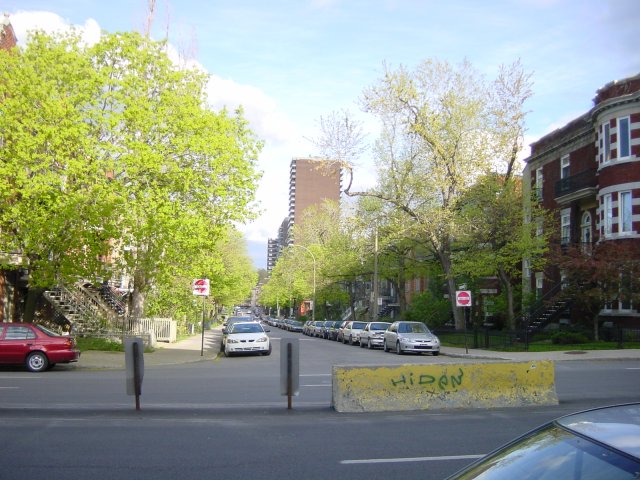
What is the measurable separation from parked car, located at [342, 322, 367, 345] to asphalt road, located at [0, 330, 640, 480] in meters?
23.8

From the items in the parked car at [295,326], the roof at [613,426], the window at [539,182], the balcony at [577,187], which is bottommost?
the parked car at [295,326]

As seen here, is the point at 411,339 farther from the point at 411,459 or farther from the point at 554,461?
the point at 554,461

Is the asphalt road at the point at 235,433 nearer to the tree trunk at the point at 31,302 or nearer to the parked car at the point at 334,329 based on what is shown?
the tree trunk at the point at 31,302

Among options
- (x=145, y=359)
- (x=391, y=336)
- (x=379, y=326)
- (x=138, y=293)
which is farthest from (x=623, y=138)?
(x=138, y=293)

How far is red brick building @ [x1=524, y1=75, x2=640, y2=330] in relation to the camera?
100ft

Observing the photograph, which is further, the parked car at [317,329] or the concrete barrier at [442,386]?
the parked car at [317,329]

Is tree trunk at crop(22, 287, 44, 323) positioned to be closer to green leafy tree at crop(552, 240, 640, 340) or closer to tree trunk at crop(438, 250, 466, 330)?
tree trunk at crop(438, 250, 466, 330)

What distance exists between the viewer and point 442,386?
35.5 feet

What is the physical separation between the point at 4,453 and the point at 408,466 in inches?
196

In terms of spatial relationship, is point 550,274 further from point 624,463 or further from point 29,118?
point 624,463

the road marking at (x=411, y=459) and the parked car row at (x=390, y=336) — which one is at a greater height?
the road marking at (x=411, y=459)

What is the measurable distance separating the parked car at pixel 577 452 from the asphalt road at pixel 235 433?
12.6ft

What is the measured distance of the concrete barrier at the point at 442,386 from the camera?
34.7 ft

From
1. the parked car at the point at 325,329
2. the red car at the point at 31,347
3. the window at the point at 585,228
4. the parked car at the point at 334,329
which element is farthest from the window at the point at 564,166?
the red car at the point at 31,347
